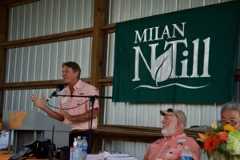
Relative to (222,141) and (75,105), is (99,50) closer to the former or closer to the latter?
(75,105)

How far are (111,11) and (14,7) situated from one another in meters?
2.67

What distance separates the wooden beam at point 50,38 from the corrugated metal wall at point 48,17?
0.09 m

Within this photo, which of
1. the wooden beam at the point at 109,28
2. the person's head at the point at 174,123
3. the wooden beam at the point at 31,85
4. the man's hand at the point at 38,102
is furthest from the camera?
the wooden beam at the point at 31,85

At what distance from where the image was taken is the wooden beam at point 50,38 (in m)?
7.21

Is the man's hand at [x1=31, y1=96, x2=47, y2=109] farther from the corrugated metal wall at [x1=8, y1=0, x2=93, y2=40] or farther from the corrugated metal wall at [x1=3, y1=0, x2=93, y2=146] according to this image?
the corrugated metal wall at [x1=8, y1=0, x2=93, y2=40]

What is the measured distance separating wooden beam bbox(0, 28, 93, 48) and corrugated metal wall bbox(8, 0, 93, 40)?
9cm

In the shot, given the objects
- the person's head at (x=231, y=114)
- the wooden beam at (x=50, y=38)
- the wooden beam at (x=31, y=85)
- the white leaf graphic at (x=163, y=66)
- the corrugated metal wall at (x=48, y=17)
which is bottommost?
the person's head at (x=231, y=114)

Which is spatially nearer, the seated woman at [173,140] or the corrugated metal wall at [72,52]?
the seated woman at [173,140]

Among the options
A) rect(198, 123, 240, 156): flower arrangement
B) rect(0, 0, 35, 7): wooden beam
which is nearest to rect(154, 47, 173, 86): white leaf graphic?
rect(198, 123, 240, 156): flower arrangement

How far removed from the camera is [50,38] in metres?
7.89

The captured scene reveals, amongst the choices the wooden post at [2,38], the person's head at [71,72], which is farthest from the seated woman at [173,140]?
the wooden post at [2,38]

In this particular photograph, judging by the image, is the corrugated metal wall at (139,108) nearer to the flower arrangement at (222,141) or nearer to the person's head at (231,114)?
the person's head at (231,114)

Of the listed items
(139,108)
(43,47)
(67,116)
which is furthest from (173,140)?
(43,47)

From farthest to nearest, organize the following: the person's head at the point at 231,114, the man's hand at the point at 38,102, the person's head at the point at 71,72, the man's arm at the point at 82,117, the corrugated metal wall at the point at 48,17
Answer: the corrugated metal wall at the point at 48,17, the person's head at the point at 71,72, the man's arm at the point at 82,117, the man's hand at the point at 38,102, the person's head at the point at 231,114
